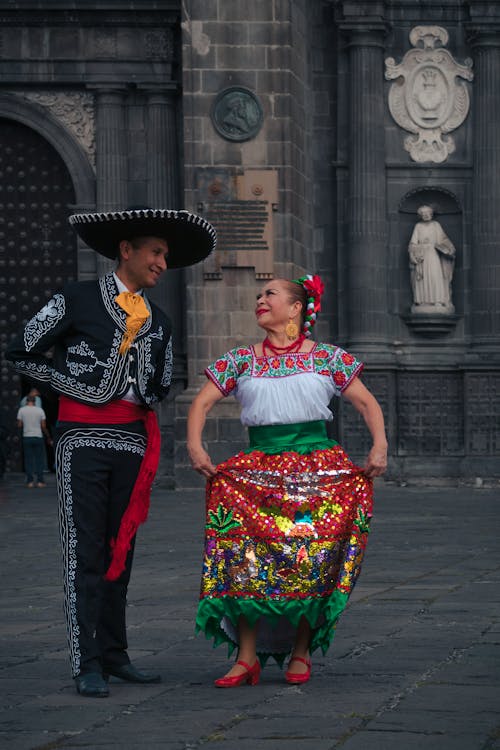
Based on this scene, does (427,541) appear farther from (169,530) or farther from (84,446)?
(84,446)

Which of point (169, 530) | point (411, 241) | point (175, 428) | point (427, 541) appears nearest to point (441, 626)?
point (427, 541)

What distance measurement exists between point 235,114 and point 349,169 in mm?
2318

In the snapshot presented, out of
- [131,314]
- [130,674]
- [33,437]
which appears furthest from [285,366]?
[33,437]

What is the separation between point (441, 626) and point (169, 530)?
25.4 feet

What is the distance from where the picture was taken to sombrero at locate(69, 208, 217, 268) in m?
7.24

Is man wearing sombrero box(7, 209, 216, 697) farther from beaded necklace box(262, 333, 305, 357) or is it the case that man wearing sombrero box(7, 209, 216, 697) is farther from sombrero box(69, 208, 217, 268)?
beaded necklace box(262, 333, 305, 357)

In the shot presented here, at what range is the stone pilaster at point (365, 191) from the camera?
965 inches

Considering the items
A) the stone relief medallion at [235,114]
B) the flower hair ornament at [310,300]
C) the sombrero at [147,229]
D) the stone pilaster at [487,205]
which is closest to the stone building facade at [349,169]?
the stone pilaster at [487,205]

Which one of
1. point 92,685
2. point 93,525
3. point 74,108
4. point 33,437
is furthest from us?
point 74,108

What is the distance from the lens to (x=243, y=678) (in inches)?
275

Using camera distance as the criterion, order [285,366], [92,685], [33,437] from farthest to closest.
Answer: [33,437]
[285,366]
[92,685]

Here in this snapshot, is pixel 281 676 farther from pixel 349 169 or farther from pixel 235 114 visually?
pixel 349 169

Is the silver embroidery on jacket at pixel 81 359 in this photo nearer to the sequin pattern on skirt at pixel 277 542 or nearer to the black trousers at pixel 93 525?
the black trousers at pixel 93 525

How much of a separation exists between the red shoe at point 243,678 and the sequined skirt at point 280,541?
0.18 metres
